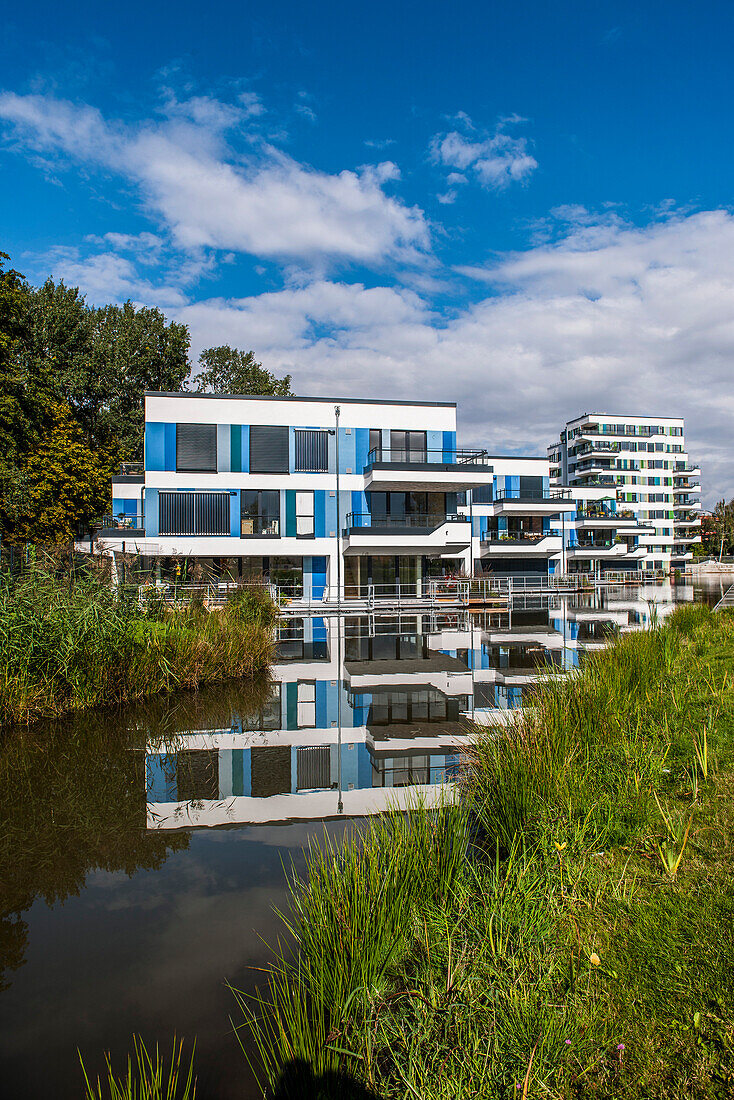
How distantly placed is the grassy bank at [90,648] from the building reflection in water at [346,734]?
158 centimetres

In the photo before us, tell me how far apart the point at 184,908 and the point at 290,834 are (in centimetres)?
123

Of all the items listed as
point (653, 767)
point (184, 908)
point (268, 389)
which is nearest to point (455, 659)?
point (653, 767)

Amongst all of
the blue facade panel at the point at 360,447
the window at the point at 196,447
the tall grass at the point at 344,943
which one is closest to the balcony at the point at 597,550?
the blue facade panel at the point at 360,447

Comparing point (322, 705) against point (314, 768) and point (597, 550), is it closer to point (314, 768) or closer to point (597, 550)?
point (314, 768)

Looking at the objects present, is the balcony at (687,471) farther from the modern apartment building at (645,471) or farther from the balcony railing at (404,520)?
the balcony railing at (404,520)

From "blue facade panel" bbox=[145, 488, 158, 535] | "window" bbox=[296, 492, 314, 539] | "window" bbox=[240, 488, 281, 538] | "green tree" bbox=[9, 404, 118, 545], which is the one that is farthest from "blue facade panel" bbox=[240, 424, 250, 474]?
"green tree" bbox=[9, 404, 118, 545]

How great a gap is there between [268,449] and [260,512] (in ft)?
9.57

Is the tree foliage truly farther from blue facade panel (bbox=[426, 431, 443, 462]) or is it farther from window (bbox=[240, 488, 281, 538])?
blue facade panel (bbox=[426, 431, 443, 462])

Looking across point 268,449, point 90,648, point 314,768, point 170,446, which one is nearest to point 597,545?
point 268,449

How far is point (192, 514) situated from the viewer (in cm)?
2855

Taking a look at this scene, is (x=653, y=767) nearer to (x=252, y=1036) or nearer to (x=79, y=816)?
(x=252, y=1036)

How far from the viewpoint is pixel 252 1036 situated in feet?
10.1

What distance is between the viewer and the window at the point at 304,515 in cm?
2934

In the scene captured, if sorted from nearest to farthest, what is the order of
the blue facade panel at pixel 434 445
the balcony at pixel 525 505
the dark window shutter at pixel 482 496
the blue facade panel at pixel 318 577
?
the blue facade panel at pixel 318 577
the blue facade panel at pixel 434 445
the balcony at pixel 525 505
the dark window shutter at pixel 482 496
